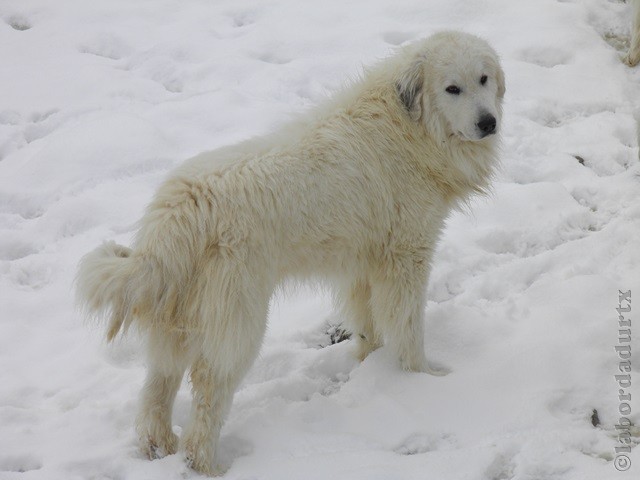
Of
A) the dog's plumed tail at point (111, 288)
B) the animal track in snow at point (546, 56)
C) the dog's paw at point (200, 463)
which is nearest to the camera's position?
the dog's plumed tail at point (111, 288)

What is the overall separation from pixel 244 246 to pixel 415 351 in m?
1.33

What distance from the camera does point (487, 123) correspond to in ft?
14.0

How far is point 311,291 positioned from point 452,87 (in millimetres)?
1566

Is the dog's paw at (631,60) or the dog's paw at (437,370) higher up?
the dog's paw at (631,60)

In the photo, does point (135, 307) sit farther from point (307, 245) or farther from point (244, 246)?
point (307, 245)

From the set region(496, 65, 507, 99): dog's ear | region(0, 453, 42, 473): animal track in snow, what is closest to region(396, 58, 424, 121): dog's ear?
region(496, 65, 507, 99): dog's ear

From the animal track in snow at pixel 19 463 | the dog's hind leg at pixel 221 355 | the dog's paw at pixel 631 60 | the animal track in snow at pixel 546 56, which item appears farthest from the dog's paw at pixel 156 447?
the dog's paw at pixel 631 60

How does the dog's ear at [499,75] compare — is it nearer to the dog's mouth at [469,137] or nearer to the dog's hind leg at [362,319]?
the dog's mouth at [469,137]

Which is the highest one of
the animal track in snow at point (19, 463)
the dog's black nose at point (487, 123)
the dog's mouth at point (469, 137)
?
the dog's black nose at point (487, 123)

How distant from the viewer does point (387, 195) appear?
4.27m

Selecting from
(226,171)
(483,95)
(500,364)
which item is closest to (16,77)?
(226,171)

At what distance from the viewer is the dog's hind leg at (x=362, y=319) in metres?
4.68

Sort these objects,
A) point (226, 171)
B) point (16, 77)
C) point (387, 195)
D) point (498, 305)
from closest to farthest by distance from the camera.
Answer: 1. point (226, 171)
2. point (387, 195)
3. point (498, 305)
4. point (16, 77)

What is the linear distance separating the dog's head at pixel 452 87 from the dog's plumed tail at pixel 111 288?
1.84m
